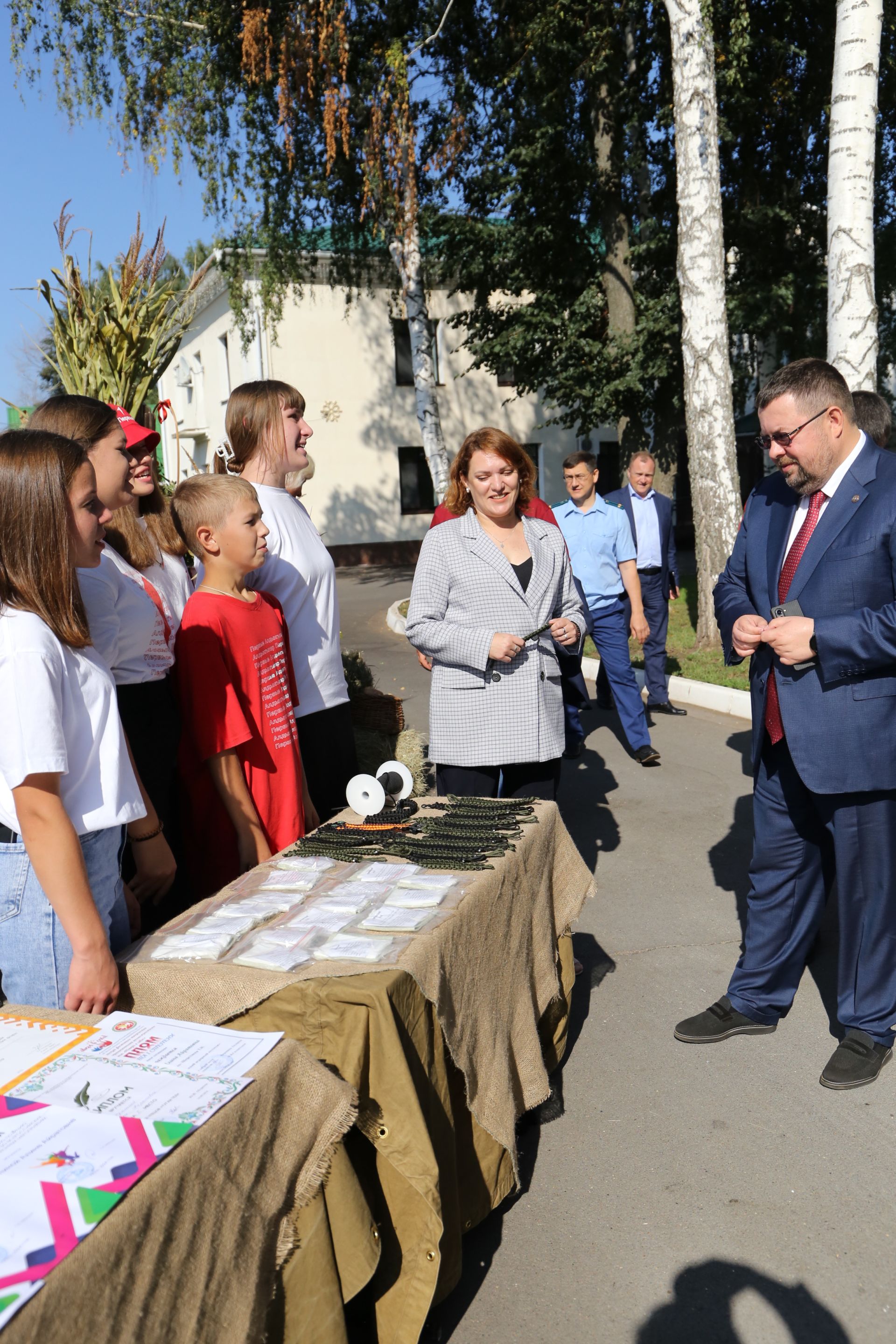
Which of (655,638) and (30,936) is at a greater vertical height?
(30,936)

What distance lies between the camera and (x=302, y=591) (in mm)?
3582

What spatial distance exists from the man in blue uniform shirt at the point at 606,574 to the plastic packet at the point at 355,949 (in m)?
4.78

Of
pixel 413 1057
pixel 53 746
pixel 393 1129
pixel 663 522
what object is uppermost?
pixel 663 522

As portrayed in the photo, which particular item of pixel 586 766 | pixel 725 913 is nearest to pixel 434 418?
pixel 586 766

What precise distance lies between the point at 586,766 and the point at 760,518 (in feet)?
12.6

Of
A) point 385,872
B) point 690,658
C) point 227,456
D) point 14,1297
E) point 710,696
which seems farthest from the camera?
point 690,658

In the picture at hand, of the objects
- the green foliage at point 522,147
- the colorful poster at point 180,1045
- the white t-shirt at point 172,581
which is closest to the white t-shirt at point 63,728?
the colorful poster at point 180,1045

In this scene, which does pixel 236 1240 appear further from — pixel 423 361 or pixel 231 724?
pixel 423 361

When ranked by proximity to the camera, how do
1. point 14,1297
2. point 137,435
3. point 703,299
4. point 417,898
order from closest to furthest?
point 14,1297 < point 417,898 < point 137,435 < point 703,299

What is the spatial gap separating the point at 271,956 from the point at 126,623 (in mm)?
1104

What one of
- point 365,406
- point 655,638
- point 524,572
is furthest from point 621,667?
point 365,406

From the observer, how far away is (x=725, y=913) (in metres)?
4.57

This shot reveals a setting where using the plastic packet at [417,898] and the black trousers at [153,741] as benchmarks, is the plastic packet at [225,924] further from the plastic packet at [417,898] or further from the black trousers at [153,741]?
the black trousers at [153,741]

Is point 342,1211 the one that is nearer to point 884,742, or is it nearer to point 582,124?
point 884,742
